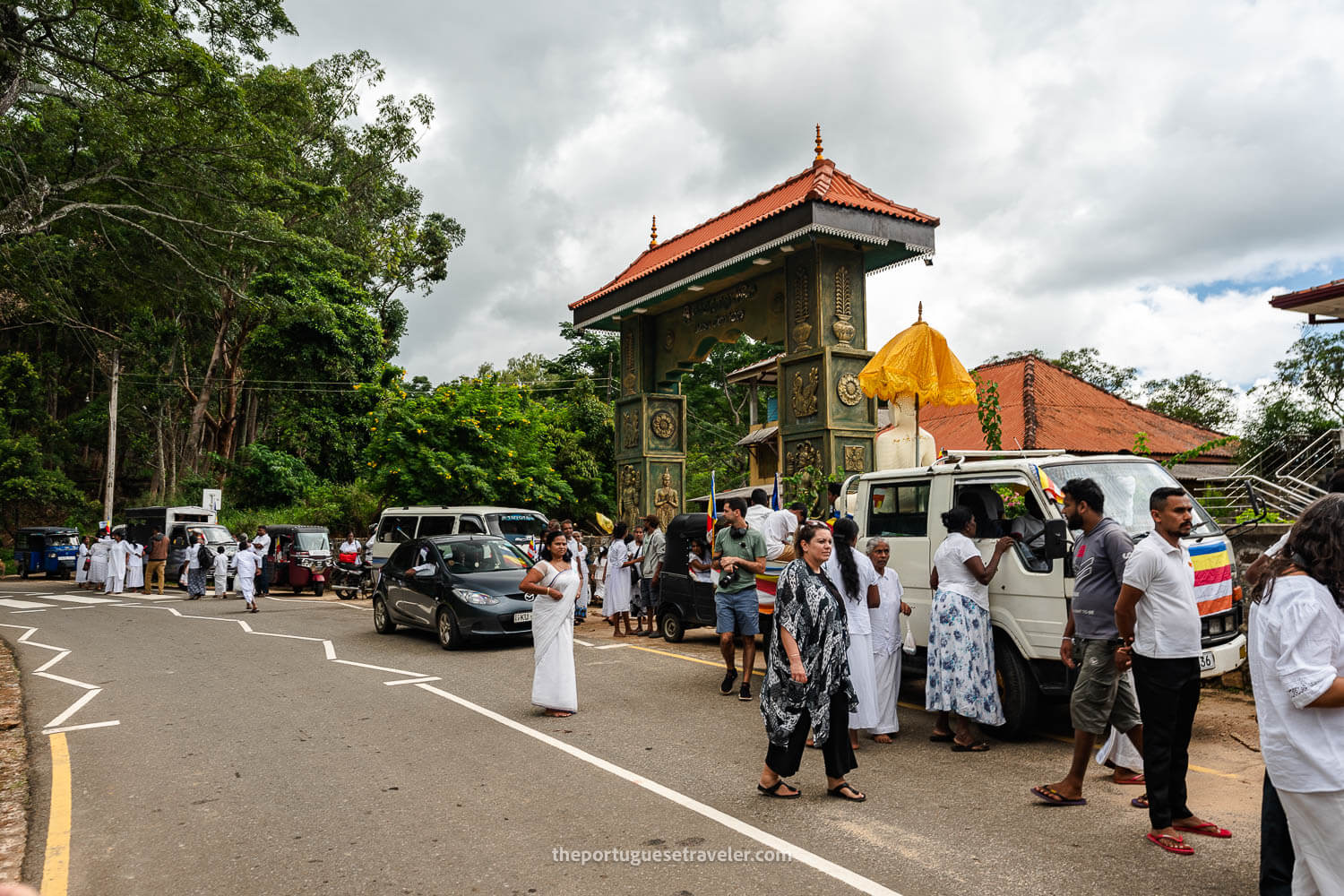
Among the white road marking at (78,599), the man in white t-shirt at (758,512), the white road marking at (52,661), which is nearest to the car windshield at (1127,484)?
the man in white t-shirt at (758,512)

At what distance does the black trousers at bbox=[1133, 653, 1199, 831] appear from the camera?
15.1 feet

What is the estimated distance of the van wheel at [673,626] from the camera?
13209mm

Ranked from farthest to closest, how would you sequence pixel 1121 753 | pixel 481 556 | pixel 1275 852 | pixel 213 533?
pixel 213 533, pixel 481 556, pixel 1121 753, pixel 1275 852

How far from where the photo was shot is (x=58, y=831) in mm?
5293

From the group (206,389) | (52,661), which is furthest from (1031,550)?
(206,389)

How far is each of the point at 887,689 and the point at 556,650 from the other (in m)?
2.94

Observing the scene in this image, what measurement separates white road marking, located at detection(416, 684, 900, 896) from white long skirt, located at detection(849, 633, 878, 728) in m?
1.78

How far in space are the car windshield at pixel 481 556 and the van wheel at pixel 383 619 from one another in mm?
1952

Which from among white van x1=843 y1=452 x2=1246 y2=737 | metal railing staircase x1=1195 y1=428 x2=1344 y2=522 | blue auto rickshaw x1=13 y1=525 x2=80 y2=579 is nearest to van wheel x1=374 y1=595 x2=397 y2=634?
white van x1=843 y1=452 x2=1246 y2=737

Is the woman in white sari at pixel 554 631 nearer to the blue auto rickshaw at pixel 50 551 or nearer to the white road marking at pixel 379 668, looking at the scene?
the white road marking at pixel 379 668

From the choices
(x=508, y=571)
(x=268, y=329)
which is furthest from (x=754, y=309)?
(x=268, y=329)

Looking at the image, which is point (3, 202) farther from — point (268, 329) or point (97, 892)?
point (97, 892)

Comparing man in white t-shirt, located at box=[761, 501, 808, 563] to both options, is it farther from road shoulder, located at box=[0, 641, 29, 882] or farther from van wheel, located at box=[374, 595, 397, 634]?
van wheel, located at box=[374, 595, 397, 634]

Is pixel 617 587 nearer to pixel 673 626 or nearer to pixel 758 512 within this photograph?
pixel 673 626
